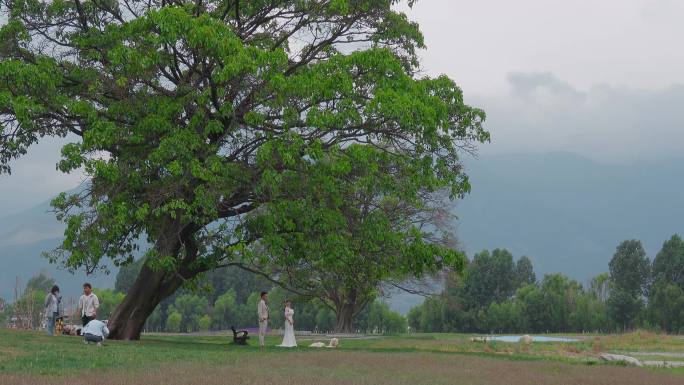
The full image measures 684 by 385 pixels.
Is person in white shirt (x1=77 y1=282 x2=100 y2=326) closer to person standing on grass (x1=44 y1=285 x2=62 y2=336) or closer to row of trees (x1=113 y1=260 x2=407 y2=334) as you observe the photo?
person standing on grass (x1=44 y1=285 x2=62 y2=336)

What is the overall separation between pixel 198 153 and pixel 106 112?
399 cm

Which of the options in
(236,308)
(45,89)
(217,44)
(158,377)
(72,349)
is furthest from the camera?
(236,308)

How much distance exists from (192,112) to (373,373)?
1433cm

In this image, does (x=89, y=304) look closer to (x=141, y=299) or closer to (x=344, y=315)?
(x=141, y=299)

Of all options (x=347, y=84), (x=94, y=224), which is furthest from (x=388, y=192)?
(x=94, y=224)

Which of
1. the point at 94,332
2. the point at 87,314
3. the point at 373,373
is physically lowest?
the point at 373,373

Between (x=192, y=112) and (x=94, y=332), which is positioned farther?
(x=192, y=112)

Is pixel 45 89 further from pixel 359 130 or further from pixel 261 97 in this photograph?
pixel 359 130

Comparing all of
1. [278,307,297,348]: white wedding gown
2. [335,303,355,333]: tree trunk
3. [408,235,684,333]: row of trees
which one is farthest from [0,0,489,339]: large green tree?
[408,235,684,333]: row of trees

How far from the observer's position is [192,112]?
2980 centimetres

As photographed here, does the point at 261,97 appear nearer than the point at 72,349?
No

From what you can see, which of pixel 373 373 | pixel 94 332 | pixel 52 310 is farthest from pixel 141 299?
pixel 373 373

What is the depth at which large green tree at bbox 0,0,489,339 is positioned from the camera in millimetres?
27375

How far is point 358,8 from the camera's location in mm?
31375
